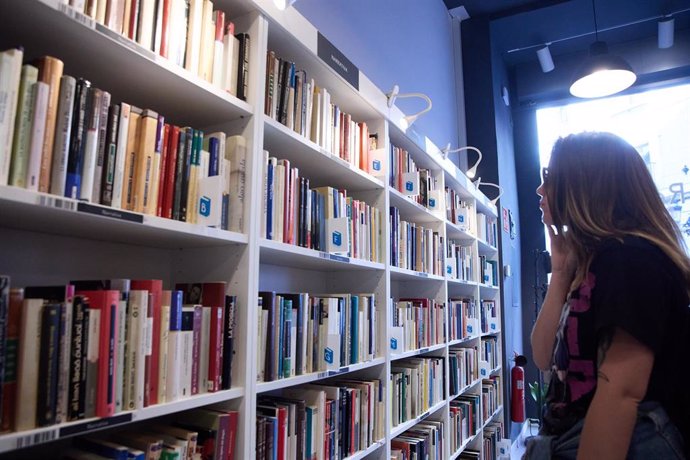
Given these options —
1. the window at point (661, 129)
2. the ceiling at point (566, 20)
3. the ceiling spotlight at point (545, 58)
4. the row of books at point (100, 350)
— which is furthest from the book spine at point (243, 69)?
the window at point (661, 129)

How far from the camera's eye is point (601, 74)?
3859mm

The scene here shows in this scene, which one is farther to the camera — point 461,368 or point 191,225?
point 461,368

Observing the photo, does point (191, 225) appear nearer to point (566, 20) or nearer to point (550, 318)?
point (550, 318)

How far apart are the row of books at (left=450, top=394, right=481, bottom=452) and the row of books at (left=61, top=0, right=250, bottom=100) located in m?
2.46

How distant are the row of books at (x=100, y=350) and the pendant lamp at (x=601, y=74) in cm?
383

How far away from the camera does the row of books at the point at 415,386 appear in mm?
2152

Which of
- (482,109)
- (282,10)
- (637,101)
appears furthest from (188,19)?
(637,101)

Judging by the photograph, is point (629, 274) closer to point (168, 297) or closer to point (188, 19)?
point (168, 297)

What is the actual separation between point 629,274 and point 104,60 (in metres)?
1.23

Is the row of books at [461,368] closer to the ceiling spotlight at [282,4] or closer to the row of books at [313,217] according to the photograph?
the row of books at [313,217]

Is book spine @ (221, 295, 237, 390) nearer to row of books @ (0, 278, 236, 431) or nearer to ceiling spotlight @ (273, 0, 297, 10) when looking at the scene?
row of books @ (0, 278, 236, 431)

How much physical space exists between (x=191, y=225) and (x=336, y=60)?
3.26 feet

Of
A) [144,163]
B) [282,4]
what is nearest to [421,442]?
[144,163]

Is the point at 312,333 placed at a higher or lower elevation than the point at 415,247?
lower
